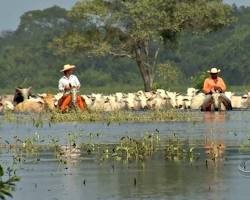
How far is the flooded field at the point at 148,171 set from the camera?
39.4ft

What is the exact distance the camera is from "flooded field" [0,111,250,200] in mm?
12023

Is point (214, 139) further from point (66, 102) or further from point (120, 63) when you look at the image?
point (120, 63)

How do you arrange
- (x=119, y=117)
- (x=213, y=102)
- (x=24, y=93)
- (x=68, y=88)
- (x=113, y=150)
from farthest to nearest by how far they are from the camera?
(x=24, y=93) → (x=213, y=102) → (x=68, y=88) → (x=119, y=117) → (x=113, y=150)

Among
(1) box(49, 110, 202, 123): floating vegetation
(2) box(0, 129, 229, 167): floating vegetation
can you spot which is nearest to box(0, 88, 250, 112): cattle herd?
(1) box(49, 110, 202, 123): floating vegetation

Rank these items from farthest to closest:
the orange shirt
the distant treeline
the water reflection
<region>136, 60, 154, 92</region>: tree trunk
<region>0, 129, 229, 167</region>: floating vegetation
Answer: the distant treeline < <region>136, 60, 154, 92</region>: tree trunk < the orange shirt < the water reflection < <region>0, 129, 229, 167</region>: floating vegetation

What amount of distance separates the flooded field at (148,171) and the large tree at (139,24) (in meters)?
40.2

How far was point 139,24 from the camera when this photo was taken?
61.9 m

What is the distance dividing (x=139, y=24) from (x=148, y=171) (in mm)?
48126

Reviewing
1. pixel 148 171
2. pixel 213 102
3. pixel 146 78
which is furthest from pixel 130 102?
pixel 148 171

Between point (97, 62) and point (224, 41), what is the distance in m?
13.0

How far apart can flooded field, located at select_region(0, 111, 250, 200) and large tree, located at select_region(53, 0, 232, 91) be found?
1581 inches

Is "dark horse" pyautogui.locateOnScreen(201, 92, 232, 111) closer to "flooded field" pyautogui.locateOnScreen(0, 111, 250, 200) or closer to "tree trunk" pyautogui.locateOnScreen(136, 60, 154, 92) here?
"flooded field" pyautogui.locateOnScreen(0, 111, 250, 200)

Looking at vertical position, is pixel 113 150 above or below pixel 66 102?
below

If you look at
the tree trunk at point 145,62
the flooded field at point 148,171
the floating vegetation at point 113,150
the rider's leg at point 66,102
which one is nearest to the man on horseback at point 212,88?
the rider's leg at point 66,102
